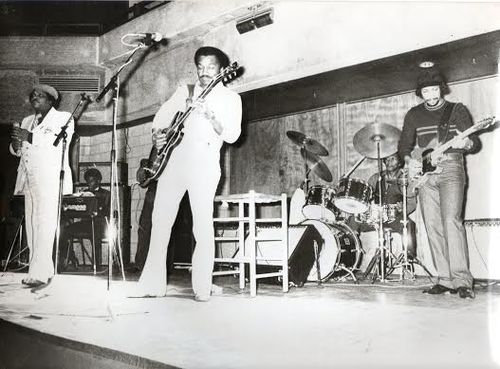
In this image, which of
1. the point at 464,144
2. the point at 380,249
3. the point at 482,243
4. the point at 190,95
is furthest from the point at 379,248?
the point at 190,95

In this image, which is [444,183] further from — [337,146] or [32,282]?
[32,282]

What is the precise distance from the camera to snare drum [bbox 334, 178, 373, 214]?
4387mm

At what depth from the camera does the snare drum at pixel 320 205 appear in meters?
4.57

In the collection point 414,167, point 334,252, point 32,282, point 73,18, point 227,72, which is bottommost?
point 32,282

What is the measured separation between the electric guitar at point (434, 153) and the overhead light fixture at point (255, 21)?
212 cm

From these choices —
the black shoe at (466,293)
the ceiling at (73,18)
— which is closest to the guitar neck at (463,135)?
the black shoe at (466,293)

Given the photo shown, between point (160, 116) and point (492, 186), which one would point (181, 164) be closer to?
point (160, 116)

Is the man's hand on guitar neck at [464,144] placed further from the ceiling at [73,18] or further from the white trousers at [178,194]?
the ceiling at [73,18]

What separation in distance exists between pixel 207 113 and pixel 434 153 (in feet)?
5.56

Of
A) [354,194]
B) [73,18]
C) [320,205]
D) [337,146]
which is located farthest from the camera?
[73,18]

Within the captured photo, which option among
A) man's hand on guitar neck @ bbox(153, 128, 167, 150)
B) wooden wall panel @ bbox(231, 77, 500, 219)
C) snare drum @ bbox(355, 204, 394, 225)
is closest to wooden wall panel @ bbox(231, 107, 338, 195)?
wooden wall panel @ bbox(231, 77, 500, 219)

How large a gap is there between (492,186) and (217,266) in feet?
10.8

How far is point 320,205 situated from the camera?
179 inches

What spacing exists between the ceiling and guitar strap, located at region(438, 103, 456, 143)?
12.3 feet
